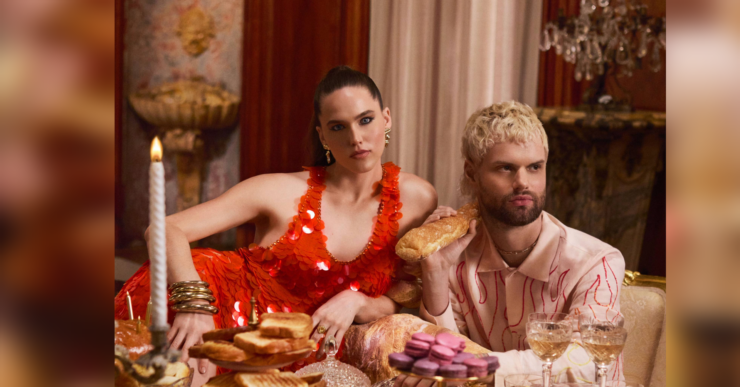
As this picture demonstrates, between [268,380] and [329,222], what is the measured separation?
114 centimetres

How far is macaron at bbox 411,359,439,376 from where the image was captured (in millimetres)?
1147

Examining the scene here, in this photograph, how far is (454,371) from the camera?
1.15m

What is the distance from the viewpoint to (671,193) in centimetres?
65

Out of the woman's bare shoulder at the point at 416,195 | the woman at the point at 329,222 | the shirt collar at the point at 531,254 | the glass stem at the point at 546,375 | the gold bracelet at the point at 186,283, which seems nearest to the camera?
the glass stem at the point at 546,375

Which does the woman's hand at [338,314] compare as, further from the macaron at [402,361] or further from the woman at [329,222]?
the macaron at [402,361]

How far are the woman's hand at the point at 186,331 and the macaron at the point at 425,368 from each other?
26.4 inches

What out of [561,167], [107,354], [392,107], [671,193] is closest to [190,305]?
[107,354]

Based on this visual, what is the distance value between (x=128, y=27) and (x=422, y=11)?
246 centimetres

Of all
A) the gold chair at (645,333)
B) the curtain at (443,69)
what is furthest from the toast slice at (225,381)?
the curtain at (443,69)

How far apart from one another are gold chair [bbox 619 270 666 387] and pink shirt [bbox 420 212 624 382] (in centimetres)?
36

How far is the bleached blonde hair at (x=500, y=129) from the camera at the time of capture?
193 centimetres

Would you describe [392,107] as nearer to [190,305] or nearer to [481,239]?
[481,239]

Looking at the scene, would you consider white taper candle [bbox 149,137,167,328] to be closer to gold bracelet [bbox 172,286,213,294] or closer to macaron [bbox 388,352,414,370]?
macaron [bbox 388,352,414,370]

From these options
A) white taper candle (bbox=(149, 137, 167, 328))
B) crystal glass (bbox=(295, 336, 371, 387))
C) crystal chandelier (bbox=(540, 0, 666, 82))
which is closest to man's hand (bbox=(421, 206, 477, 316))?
crystal glass (bbox=(295, 336, 371, 387))
